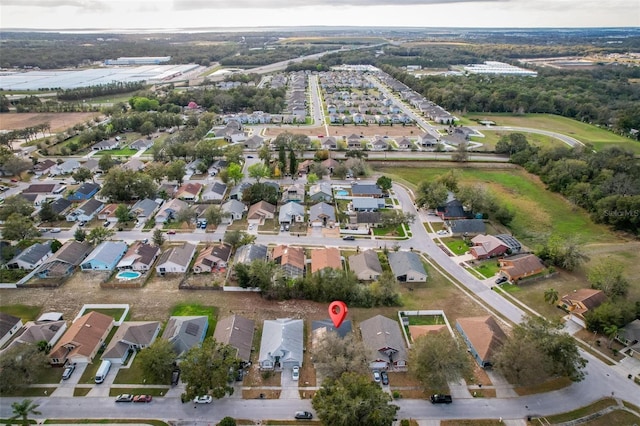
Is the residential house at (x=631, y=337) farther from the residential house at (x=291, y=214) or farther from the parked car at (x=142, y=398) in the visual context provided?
the parked car at (x=142, y=398)

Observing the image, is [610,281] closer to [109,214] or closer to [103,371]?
[103,371]

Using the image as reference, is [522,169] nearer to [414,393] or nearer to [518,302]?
[518,302]

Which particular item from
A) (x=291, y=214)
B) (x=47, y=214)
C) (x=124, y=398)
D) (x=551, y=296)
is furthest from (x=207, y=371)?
(x=47, y=214)

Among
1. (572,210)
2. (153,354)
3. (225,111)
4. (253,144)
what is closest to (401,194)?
(572,210)

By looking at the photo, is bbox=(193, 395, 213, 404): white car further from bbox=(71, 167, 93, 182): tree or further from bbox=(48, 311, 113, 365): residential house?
bbox=(71, 167, 93, 182): tree

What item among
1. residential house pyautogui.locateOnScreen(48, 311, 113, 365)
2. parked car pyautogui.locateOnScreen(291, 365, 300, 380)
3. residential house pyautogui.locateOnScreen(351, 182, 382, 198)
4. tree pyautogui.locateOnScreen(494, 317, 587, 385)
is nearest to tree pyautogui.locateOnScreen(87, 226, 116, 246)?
residential house pyautogui.locateOnScreen(48, 311, 113, 365)
